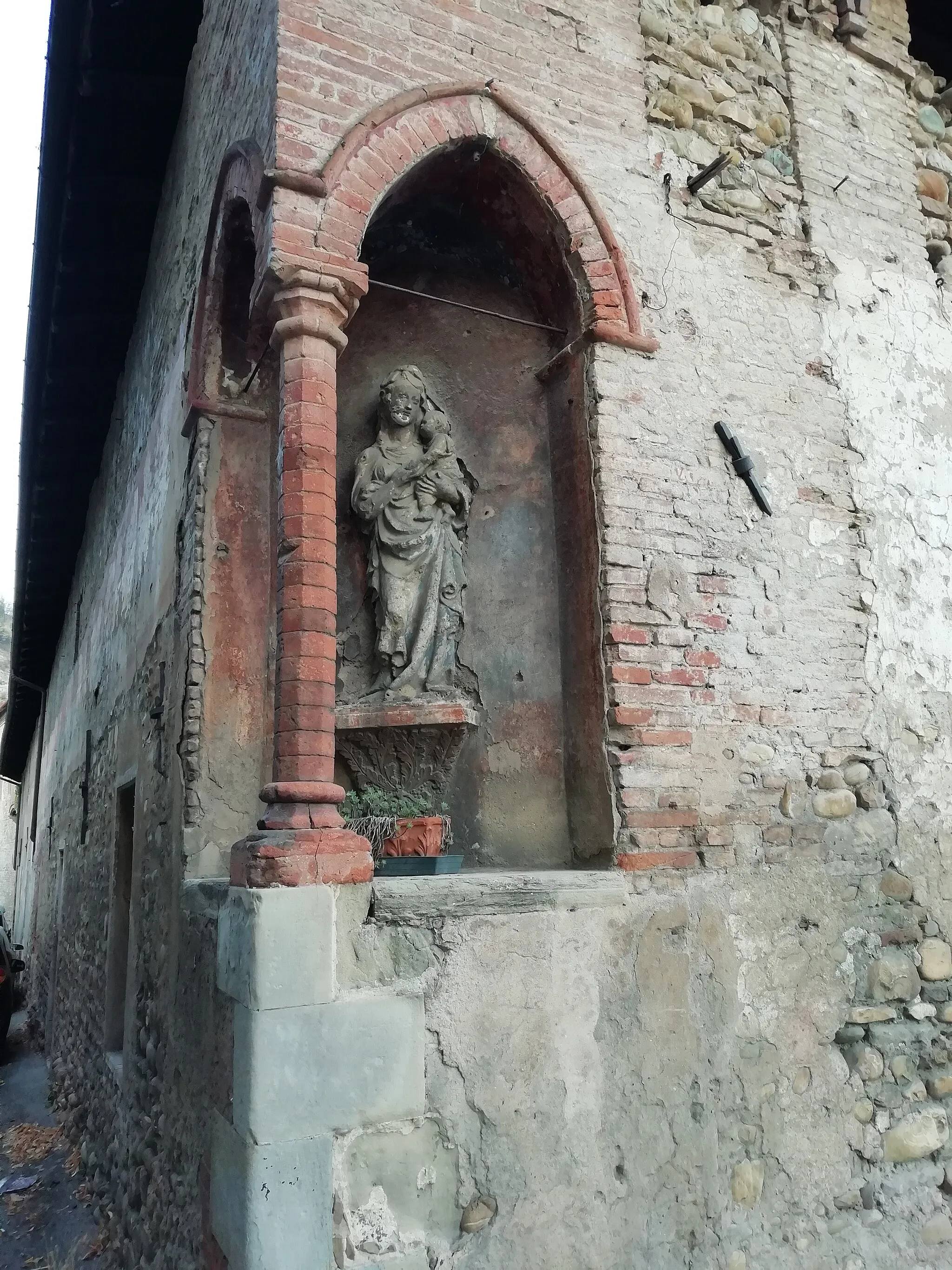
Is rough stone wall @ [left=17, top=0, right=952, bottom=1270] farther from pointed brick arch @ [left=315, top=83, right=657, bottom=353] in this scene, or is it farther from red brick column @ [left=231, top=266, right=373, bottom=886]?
red brick column @ [left=231, top=266, right=373, bottom=886]

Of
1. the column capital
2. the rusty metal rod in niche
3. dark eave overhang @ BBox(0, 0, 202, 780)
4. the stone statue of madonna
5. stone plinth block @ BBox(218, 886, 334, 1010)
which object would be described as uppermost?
dark eave overhang @ BBox(0, 0, 202, 780)

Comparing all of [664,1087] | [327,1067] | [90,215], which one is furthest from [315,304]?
[90,215]

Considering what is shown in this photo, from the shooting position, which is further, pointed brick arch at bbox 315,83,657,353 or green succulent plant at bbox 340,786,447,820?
green succulent plant at bbox 340,786,447,820

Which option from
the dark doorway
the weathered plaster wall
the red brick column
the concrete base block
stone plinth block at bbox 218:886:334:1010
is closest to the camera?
the concrete base block

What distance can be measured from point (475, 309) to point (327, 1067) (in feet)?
10.0

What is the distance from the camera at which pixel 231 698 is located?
13.7 feet

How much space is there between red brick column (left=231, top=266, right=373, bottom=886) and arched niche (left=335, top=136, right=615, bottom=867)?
0.85 m

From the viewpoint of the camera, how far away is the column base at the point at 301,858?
281cm

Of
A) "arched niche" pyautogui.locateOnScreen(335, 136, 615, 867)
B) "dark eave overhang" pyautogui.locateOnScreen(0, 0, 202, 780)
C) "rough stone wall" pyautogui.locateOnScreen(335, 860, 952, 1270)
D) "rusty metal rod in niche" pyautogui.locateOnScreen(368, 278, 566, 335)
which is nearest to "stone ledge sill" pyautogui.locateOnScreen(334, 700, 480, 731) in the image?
"arched niche" pyautogui.locateOnScreen(335, 136, 615, 867)

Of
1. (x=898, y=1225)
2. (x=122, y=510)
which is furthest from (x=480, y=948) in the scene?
(x=122, y=510)

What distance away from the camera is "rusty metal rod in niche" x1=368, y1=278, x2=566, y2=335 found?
13.4 feet

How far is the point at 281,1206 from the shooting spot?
2.60 meters

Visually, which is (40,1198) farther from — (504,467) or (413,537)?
(504,467)

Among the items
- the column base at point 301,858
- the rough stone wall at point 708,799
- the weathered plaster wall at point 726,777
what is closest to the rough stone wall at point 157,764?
the rough stone wall at point 708,799
